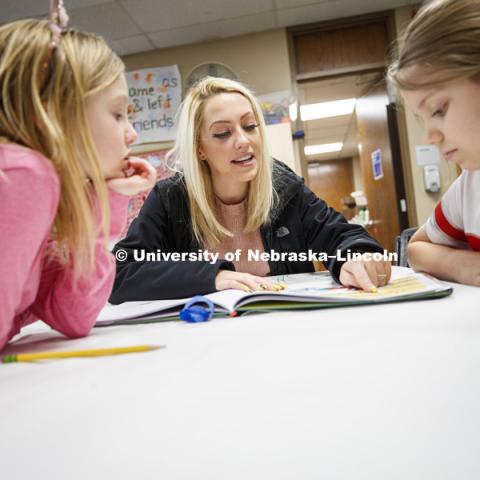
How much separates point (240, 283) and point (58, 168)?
0.41m

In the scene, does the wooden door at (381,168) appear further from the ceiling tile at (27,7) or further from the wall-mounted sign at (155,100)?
the ceiling tile at (27,7)

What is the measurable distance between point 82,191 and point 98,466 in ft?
1.07

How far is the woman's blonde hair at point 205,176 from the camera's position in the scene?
1.21 meters

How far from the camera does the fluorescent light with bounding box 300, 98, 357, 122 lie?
4.55 m

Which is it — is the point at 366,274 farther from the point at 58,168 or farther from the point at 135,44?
the point at 135,44

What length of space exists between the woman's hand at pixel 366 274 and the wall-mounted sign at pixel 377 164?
2.43 metres

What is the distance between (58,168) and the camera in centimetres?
47

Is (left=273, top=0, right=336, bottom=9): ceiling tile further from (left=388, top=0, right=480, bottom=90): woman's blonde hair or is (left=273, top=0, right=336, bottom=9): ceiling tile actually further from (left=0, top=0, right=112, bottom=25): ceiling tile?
(left=388, top=0, right=480, bottom=90): woman's blonde hair

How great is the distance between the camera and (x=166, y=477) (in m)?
0.21

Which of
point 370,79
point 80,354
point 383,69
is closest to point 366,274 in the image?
point 80,354

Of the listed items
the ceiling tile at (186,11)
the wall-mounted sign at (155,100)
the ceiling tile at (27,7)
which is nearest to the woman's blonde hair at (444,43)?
the ceiling tile at (186,11)

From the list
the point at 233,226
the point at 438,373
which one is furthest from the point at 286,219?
the point at 438,373

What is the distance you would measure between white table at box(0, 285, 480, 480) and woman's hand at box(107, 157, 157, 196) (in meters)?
0.25

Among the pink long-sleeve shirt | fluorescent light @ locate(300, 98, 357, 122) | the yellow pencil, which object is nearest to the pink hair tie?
the pink long-sleeve shirt
